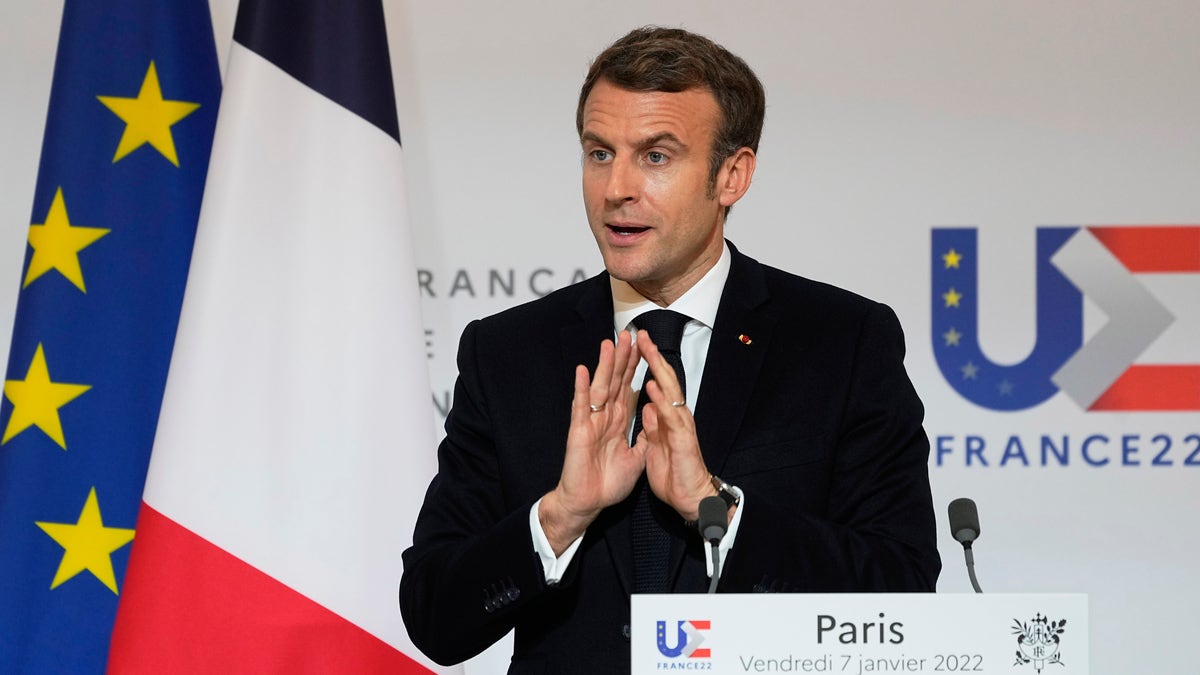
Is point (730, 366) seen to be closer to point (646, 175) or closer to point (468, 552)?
point (646, 175)

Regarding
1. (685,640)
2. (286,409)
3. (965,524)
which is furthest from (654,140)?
(286,409)

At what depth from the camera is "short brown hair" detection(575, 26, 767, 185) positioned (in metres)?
2.11

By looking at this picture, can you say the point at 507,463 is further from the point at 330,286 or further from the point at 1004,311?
the point at 1004,311

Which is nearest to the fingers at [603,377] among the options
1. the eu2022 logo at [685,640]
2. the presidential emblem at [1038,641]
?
the eu2022 logo at [685,640]

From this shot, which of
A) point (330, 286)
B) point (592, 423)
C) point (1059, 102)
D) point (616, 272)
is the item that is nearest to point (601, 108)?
point (616, 272)

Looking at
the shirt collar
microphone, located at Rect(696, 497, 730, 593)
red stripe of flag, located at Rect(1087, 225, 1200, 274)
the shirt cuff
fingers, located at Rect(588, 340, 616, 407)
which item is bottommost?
the shirt cuff

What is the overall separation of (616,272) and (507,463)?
13.4 inches

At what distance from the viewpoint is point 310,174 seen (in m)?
3.20

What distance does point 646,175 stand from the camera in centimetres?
211

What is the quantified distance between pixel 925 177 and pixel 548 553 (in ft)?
6.98

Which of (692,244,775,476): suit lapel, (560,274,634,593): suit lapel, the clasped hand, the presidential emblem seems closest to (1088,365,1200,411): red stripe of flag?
(692,244,775,476): suit lapel

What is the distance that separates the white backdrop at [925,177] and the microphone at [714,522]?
2.02 m

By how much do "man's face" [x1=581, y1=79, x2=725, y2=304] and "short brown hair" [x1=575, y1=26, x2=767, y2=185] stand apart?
2cm

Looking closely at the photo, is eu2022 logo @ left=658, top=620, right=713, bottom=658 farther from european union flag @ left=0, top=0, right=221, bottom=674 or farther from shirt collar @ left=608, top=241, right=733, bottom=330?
european union flag @ left=0, top=0, right=221, bottom=674
